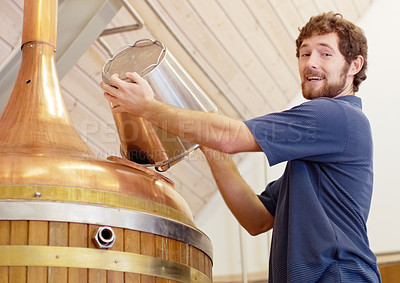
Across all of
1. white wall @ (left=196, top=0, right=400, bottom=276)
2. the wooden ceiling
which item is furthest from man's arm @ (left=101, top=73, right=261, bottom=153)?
white wall @ (left=196, top=0, right=400, bottom=276)

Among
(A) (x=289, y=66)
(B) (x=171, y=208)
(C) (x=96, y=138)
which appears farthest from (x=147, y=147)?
(A) (x=289, y=66)

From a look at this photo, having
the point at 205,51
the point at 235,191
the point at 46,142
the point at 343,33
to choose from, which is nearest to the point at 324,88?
the point at 343,33

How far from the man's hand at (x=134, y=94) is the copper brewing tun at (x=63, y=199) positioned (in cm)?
21

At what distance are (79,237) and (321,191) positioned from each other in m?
0.83

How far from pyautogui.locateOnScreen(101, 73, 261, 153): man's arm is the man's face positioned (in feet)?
1.55

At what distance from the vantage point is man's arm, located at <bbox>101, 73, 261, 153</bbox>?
213 cm

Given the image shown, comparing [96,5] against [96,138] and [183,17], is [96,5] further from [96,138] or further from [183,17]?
[96,138]

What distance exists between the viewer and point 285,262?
2.18 meters

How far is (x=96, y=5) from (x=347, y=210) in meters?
2.00

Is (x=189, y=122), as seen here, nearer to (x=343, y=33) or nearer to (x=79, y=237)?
(x=79, y=237)

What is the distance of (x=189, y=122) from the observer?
213cm

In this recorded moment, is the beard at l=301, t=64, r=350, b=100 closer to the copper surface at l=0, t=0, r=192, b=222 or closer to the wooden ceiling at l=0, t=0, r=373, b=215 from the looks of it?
the copper surface at l=0, t=0, r=192, b=222

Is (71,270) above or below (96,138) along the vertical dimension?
below

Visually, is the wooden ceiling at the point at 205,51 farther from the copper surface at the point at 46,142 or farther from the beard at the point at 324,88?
the beard at the point at 324,88
